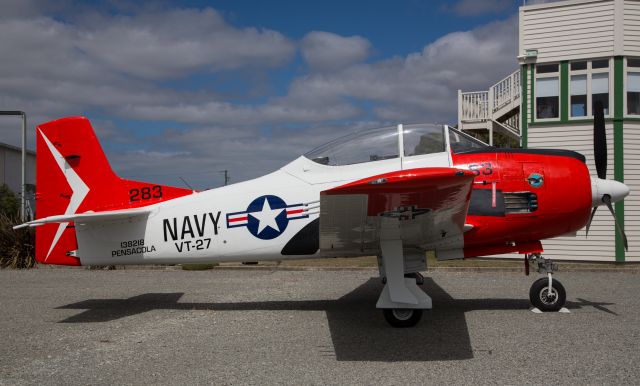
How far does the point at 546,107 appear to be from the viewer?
1382 centimetres

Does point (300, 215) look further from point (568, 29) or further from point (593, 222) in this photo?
point (568, 29)

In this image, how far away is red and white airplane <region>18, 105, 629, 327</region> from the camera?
6211mm

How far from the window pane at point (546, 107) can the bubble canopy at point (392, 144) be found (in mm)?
8238

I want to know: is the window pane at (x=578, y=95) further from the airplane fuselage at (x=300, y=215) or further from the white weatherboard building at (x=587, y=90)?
the airplane fuselage at (x=300, y=215)

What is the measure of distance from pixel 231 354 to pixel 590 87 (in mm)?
12262

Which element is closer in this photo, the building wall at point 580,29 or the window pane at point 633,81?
the building wall at point 580,29

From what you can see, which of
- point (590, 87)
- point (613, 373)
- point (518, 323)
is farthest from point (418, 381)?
point (590, 87)

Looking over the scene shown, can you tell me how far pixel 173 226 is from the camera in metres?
7.03

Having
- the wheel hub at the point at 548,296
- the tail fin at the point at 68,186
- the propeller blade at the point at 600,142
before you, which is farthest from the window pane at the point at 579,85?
the tail fin at the point at 68,186

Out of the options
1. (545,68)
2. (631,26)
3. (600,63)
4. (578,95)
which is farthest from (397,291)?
(631,26)

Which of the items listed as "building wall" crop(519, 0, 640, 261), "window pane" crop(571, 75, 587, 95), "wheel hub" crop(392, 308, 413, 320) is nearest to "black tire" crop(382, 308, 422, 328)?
"wheel hub" crop(392, 308, 413, 320)

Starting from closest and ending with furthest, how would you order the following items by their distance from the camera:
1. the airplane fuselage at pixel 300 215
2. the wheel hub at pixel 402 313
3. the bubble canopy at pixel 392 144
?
the wheel hub at pixel 402 313 < the airplane fuselage at pixel 300 215 < the bubble canopy at pixel 392 144

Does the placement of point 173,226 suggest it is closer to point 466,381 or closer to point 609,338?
point 466,381

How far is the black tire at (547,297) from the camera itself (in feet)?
22.2
